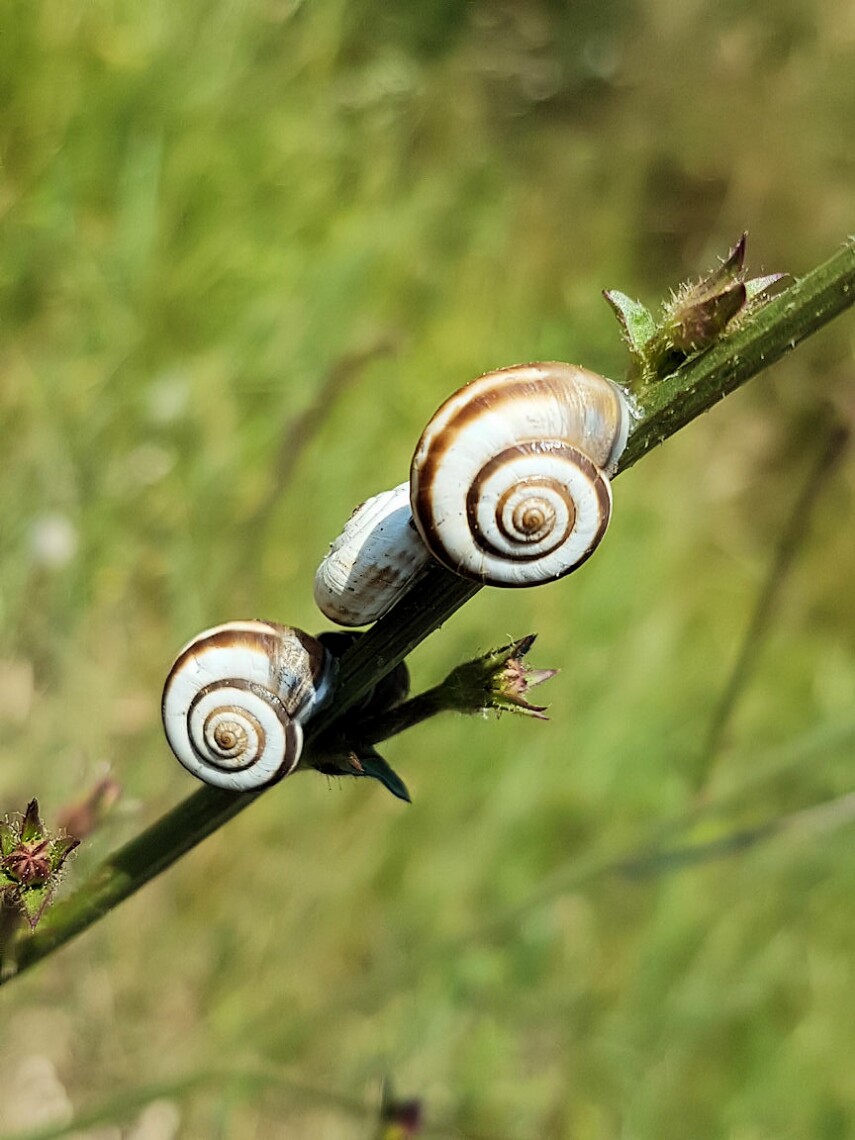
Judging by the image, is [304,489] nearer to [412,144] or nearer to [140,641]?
[140,641]

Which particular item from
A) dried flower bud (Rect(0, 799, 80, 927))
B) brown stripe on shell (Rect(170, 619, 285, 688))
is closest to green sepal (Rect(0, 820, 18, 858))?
dried flower bud (Rect(0, 799, 80, 927))

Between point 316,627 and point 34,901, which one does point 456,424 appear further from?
point 316,627

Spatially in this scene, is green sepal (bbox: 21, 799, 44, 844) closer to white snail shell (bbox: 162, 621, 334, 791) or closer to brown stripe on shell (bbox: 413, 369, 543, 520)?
white snail shell (bbox: 162, 621, 334, 791)

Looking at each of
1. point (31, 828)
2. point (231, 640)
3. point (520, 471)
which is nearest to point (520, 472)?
point (520, 471)

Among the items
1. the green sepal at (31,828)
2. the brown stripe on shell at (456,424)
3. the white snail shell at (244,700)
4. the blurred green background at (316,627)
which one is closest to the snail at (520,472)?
the brown stripe on shell at (456,424)

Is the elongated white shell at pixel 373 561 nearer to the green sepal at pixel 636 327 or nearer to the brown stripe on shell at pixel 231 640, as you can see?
the brown stripe on shell at pixel 231 640

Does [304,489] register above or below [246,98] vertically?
below

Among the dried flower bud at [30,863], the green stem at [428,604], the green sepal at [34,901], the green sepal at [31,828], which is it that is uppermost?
the green sepal at [31,828]

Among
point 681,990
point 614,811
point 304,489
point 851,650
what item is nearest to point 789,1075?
point 681,990
